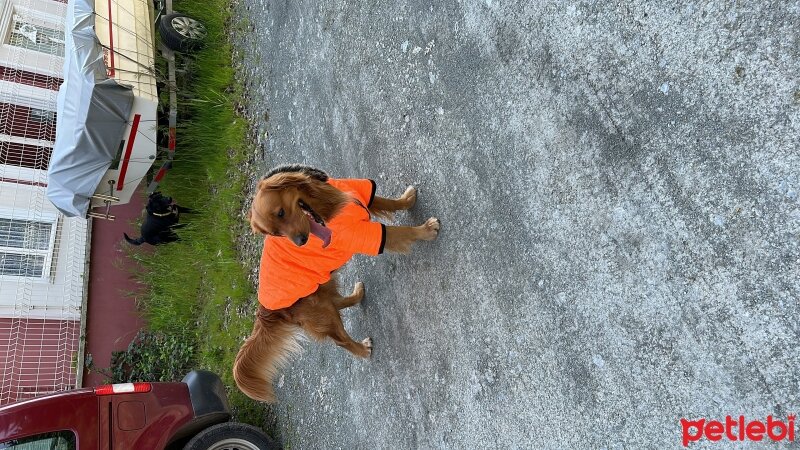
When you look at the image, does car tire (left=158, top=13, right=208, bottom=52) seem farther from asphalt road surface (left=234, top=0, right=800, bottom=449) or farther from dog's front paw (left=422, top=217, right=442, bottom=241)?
dog's front paw (left=422, top=217, right=442, bottom=241)

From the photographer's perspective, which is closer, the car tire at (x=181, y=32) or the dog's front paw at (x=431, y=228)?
the dog's front paw at (x=431, y=228)

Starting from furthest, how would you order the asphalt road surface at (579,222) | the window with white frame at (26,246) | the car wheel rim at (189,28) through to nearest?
1. the window with white frame at (26,246)
2. the car wheel rim at (189,28)
3. the asphalt road surface at (579,222)

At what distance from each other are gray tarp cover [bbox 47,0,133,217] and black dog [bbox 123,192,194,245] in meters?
0.92

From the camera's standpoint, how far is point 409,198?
11.7ft

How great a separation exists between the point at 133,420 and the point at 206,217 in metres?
3.39

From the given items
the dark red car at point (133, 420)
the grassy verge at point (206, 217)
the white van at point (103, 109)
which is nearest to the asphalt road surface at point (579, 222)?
the dark red car at point (133, 420)

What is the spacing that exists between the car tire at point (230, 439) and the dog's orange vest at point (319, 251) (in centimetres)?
182

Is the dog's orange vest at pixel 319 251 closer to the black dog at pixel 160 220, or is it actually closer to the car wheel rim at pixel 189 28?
the black dog at pixel 160 220

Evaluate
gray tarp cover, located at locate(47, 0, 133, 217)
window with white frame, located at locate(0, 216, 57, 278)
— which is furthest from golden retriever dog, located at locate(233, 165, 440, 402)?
window with white frame, located at locate(0, 216, 57, 278)

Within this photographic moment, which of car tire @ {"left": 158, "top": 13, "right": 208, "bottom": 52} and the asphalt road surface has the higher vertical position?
car tire @ {"left": 158, "top": 13, "right": 208, "bottom": 52}

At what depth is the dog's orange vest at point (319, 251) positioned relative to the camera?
10.1ft

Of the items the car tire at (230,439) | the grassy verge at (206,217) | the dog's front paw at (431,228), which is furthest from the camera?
the grassy verge at (206,217)

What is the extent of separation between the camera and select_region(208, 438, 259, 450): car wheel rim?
4680 millimetres

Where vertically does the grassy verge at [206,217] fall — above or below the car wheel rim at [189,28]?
below
